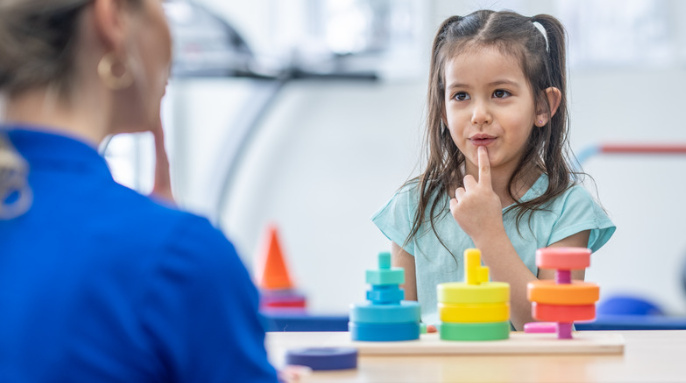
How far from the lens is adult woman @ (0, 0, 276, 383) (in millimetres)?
584

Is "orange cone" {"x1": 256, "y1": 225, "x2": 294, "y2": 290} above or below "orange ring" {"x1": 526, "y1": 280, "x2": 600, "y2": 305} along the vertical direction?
below

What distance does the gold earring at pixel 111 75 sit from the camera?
2.20 ft

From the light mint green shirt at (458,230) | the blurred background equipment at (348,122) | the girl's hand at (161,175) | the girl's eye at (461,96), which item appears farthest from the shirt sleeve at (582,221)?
the blurred background equipment at (348,122)

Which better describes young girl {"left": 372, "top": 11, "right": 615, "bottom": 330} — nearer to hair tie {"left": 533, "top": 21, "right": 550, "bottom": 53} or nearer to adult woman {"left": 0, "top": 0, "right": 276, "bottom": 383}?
hair tie {"left": 533, "top": 21, "right": 550, "bottom": 53}

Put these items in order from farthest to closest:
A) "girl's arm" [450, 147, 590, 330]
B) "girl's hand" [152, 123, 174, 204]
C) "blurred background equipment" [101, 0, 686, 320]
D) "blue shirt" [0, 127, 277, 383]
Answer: "blurred background equipment" [101, 0, 686, 320] < "girl's arm" [450, 147, 590, 330] < "girl's hand" [152, 123, 174, 204] < "blue shirt" [0, 127, 277, 383]

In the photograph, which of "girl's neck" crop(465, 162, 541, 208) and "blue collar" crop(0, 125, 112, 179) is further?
"girl's neck" crop(465, 162, 541, 208)

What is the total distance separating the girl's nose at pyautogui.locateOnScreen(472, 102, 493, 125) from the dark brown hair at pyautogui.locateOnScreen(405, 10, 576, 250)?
102mm

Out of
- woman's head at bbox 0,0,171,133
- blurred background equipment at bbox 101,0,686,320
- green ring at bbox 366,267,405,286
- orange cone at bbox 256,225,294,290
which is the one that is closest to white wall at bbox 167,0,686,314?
blurred background equipment at bbox 101,0,686,320

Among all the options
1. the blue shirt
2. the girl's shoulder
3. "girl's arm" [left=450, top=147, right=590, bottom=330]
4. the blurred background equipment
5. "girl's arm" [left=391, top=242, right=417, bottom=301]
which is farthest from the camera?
the blurred background equipment

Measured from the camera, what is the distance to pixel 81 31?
2.13ft

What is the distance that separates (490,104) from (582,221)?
24 centimetres

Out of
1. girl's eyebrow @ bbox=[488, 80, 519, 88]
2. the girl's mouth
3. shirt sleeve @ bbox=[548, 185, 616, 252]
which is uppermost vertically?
girl's eyebrow @ bbox=[488, 80, 519, 88]

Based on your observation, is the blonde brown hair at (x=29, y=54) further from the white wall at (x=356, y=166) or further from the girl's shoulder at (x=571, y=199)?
the white wall at (x=356, y=166)

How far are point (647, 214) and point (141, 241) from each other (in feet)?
13.6
